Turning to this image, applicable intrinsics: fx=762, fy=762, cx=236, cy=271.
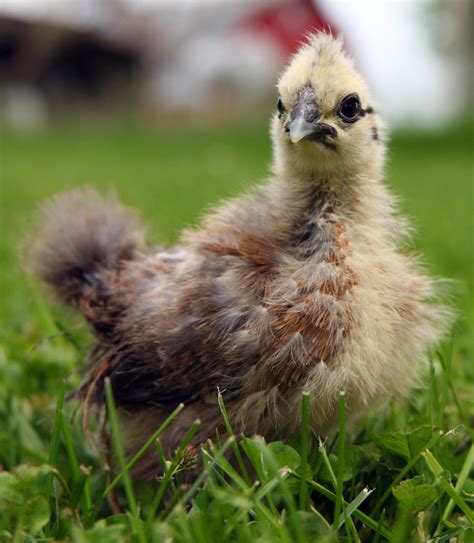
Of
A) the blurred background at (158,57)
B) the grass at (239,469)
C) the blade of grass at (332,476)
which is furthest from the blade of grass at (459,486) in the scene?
the blurred background at (158,57)

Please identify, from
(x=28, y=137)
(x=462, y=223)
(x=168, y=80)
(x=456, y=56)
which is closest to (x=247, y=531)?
(x=462, y=223)

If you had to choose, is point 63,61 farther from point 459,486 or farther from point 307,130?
point 459,486

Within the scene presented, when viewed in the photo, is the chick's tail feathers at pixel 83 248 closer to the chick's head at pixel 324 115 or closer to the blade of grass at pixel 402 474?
the chick's head at pixel 324 115

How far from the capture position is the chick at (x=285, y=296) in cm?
130

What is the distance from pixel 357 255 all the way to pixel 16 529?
753mm

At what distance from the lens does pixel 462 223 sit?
15.1 ft

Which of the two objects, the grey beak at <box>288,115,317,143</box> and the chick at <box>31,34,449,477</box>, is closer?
the chick at <box>31,34,449,477</box>

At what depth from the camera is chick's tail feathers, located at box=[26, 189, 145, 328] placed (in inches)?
67.7

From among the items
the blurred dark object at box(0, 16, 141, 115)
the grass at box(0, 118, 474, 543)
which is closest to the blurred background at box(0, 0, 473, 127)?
the blurred dark object at box(0, 16, 141, 115)

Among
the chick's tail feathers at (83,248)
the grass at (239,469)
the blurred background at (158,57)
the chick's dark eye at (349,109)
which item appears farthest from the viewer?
the blurred background at (158,57)

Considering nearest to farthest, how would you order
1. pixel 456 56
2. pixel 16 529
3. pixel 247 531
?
pixel 247 531
pixel 16 529
pixel 456 56

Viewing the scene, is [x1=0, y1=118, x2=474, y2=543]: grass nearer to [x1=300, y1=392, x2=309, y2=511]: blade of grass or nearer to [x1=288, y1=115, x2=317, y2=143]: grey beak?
[x1=300, y1=392, x2=309, y2=511]: blade of grass

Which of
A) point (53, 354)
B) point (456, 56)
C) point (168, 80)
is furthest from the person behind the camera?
point (168, 80)

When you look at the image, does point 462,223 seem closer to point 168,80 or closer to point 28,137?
point 28,137
